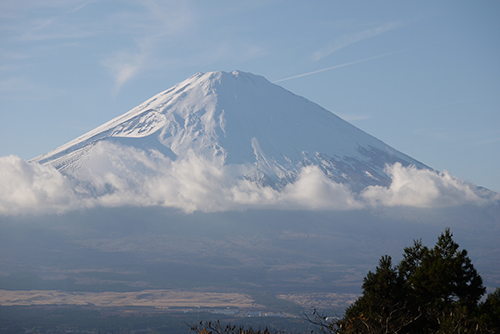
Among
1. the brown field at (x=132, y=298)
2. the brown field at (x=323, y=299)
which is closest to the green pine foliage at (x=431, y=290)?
the brown field at (x=323, y=299)

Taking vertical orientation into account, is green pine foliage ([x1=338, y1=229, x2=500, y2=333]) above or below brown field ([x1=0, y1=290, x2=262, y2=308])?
above

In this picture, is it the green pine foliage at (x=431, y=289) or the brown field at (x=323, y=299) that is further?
the brown field at (x=323, y=299)

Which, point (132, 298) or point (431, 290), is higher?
point (431, 290)

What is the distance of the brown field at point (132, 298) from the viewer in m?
125

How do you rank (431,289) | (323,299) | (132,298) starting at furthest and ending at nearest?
(132,298)
(323,299)
(431,289)

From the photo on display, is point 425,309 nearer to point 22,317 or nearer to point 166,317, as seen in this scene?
point 166,317

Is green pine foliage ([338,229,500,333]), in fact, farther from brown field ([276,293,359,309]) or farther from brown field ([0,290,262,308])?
brown field ([0,290,262,308])

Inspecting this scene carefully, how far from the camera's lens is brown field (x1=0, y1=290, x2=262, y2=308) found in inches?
4921

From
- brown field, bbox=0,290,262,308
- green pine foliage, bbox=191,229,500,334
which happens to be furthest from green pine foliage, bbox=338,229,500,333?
brown field, bbox=0,290,262,308

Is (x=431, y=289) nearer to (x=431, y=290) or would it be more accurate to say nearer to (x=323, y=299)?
(x=431, y=290)

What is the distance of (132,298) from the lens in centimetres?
13512

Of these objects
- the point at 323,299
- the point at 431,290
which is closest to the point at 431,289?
the point at 431,290

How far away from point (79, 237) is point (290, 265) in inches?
3267

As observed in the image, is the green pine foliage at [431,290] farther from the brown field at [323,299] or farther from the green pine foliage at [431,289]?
the brown field at [323,299]
